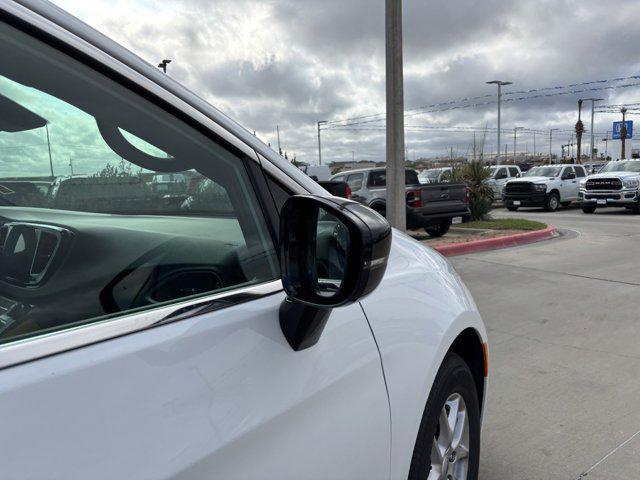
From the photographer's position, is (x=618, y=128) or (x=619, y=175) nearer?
(x=619, y=175)

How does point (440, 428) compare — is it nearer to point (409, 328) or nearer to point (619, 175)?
point (409, 328)

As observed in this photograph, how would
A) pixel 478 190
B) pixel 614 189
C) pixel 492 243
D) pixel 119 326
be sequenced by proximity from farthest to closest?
pixel 614 189, pixel 478 190, pixel 492 243, pixel 119 326

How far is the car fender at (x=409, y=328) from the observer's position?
1.75 meters

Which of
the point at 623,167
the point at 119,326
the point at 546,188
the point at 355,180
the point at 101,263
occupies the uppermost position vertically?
the point at 101,263

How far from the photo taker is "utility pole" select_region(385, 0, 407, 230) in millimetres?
9297

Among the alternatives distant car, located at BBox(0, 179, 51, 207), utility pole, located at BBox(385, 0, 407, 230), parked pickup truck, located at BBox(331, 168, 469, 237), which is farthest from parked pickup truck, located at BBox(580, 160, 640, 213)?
distant car, located at BBox(0, 179, 51, 207)

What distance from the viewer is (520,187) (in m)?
21.9

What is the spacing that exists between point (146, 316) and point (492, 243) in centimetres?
1072

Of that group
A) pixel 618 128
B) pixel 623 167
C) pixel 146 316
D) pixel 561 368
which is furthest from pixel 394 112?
pixel 618 128

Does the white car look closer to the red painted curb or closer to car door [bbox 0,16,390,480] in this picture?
car door [bbox 0,16,390,480]

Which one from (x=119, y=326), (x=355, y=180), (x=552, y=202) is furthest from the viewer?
(x=552, y=202)

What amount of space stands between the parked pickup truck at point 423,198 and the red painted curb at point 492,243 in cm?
148

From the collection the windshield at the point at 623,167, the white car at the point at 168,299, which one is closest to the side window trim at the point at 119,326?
the white car at the point at 168,299

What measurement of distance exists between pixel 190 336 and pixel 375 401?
71 cm
